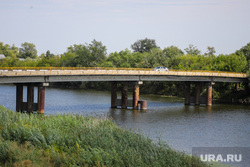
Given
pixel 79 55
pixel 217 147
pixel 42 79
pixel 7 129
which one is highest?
pixel 79 55

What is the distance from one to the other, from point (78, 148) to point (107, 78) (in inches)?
1780

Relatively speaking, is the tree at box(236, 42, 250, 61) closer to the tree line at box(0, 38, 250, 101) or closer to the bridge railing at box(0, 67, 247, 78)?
the tree line at box(0, 38, 250, 101)

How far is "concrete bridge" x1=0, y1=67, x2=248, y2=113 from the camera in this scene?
58781mm

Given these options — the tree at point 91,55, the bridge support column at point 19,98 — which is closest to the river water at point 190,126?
the bridge support column at point 19,98

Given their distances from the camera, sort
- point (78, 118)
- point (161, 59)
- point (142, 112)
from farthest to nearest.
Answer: point (161, 59), point (142, 112), point (78, 118)

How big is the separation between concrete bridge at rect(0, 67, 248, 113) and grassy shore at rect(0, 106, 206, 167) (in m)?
27.1

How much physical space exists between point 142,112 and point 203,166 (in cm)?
4296

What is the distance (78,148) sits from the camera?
25.4 m

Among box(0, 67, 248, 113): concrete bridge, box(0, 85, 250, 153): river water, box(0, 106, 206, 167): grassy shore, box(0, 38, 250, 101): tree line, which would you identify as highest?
box(0, 38, 250, 101): tree line

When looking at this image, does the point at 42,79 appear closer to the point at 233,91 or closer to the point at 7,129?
the point at 7,129

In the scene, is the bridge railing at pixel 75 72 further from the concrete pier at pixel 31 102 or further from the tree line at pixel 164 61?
the tree line at pixel 164 61

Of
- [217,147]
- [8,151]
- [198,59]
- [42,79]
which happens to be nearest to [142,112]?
[42,79]

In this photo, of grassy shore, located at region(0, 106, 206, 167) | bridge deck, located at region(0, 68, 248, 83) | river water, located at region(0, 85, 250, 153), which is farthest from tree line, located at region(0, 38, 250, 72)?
grassy shore, located at region(0, 106, 206, 167)

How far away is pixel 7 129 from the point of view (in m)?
30.6
